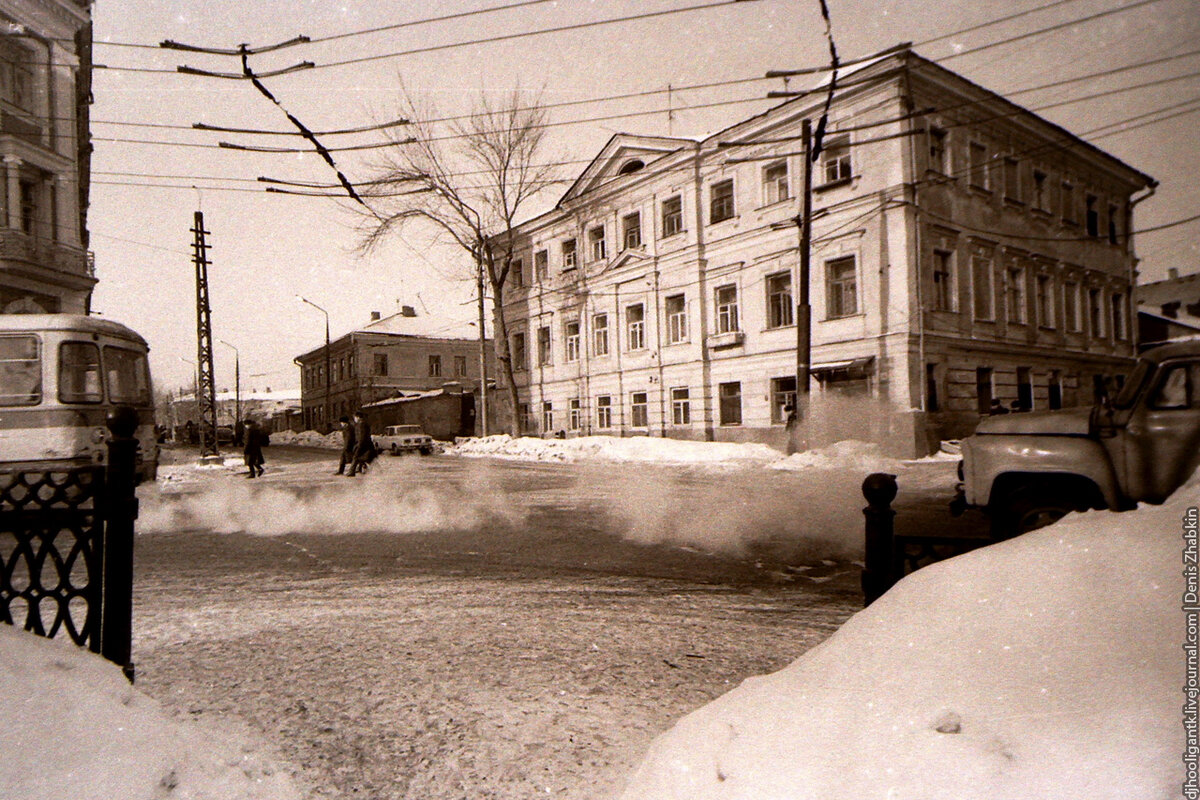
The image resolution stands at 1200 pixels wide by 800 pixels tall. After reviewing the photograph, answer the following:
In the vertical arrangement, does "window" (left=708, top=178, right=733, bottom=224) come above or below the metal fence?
above

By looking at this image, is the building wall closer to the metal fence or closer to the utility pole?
the utility pole

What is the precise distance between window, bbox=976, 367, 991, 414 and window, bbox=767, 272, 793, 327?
556 centimetres

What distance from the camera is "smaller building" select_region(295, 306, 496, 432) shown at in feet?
96.3

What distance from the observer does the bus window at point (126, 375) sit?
4.16m

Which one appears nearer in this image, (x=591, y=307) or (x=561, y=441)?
(x=561, y=441)

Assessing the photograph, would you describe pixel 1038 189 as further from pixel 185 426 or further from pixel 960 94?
pixel 185 426

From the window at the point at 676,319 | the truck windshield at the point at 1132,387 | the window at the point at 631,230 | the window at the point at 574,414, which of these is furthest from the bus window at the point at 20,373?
the window at the point at 574,414

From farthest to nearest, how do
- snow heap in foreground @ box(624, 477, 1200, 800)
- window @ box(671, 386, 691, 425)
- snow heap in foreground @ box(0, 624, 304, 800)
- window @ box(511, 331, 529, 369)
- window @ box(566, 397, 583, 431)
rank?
window @ box(511, 331, 529, 369), window @ box(566, 397, 583, 431), window @ box(671, 386, 691, 425), snow heap in foreground @ box(0, 624, 304, 800), snow heap in foreground @ box(624, 477, 1200, 800)

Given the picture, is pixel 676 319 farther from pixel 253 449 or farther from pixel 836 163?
pixel 253 449

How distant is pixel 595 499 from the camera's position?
35.6ft

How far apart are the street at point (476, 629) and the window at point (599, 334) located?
19253 mm

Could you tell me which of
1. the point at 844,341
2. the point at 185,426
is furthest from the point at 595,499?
the point at 844,341

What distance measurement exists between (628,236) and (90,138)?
22968mm

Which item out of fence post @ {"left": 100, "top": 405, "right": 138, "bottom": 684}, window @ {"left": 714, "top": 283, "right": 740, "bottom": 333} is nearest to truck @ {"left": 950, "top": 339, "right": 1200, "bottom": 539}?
fence post @ {"left": 100, "top": 405, "right": 138, "bottom": 684}
